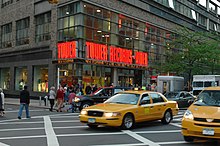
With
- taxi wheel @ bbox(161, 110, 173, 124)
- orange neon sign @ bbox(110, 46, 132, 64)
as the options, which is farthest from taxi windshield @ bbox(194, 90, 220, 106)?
orange neon sign @ bbox(110, 46, 132, 64)

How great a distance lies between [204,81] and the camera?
3206 centimetres

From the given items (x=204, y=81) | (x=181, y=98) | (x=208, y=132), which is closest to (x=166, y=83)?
(x=204, y=81)

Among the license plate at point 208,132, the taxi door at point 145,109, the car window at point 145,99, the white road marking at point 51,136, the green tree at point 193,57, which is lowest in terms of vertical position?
the white road marking at point 51,136

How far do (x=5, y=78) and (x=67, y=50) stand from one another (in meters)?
17.5

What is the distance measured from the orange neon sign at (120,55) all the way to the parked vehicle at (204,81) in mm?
8593

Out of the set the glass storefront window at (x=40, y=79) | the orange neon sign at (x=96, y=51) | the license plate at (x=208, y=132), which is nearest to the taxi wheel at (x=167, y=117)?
the license plate at (x=208, y=132)

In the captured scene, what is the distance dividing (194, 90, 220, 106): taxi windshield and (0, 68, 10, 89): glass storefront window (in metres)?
38.0

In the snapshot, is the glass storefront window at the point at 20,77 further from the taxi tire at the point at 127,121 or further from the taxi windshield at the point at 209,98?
the taxi windshield at the point at 209,98

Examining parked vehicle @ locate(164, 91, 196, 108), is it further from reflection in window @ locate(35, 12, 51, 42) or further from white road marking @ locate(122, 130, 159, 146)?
reflection in window @ locate(35, 12, 51, 42)

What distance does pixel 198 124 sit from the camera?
29.0ft

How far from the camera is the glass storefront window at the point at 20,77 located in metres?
40.7

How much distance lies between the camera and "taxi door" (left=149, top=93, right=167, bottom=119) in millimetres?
13559

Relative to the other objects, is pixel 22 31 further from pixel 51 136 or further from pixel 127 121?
pixel 51 136

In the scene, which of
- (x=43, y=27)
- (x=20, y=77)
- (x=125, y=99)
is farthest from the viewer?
(x=20, y=77)
